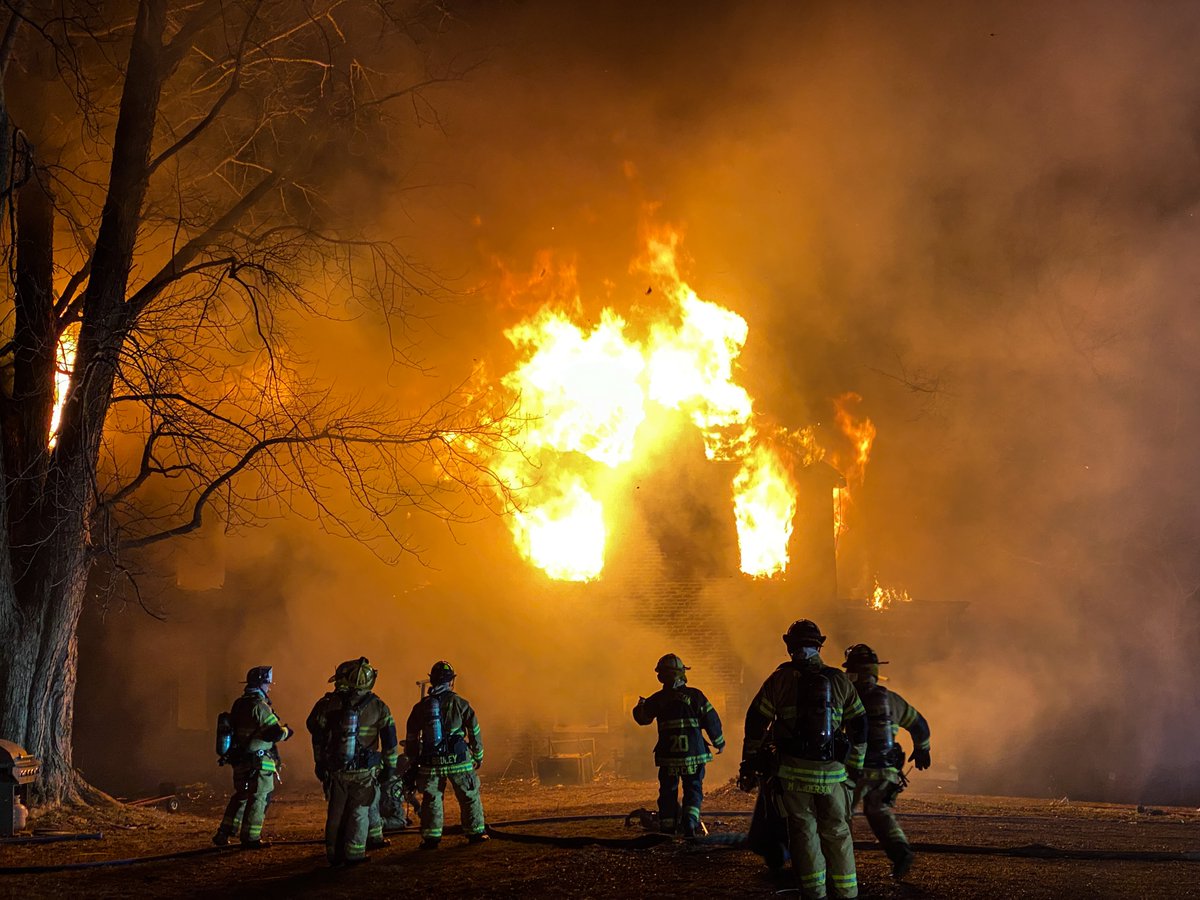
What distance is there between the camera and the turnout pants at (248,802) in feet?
28.4

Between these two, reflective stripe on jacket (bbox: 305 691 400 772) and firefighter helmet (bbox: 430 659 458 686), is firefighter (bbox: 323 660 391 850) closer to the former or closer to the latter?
reflective stripe on jacket (bbox: 305 691 400 772)

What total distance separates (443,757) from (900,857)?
11.4 feet

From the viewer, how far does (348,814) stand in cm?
778

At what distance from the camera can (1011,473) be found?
1289 inches

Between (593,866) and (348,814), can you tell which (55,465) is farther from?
(593,866)

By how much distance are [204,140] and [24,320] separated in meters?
4.57

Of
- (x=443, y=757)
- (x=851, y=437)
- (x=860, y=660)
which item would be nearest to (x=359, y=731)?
(x=443, y=757)

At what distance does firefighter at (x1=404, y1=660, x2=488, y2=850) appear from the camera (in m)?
8.36

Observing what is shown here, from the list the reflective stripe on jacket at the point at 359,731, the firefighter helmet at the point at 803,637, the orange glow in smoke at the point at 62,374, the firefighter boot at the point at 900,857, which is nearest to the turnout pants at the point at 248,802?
the reflective stripe on jacket at the point at 359,731

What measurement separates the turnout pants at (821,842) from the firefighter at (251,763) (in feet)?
14.4

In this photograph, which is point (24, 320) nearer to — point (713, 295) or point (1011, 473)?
point (713, 295)

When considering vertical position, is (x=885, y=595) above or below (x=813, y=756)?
above

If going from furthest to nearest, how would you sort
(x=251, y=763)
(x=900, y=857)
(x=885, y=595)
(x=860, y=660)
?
(x=885, y=595) < (x=251, y=763) < (x=860, y=660) < (x=900, y=857)

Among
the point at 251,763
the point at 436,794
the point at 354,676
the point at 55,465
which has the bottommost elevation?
the point at 436,794
